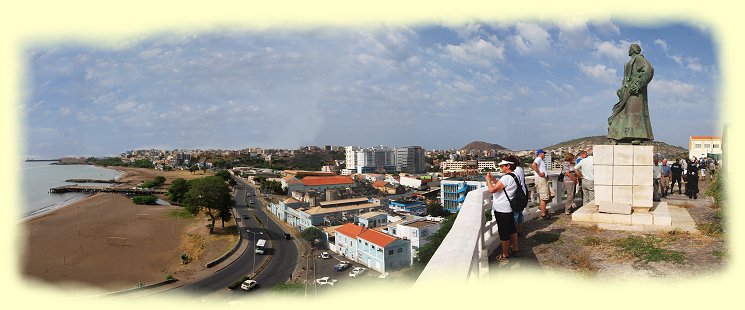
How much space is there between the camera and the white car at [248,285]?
20.2 m

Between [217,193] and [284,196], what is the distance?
81.6 feet

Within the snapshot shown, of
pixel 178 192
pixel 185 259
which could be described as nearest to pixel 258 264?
pixel 185 259

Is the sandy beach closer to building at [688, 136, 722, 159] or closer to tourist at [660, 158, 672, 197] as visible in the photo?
tourist at [660, 158, 672, 197]

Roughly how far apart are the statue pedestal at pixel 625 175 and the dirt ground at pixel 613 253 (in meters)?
0.83

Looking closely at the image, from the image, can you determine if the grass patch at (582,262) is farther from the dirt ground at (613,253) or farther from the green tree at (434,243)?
the green tree at (434,243)

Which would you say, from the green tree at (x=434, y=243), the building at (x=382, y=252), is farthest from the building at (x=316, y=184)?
the green tree at (x=434, y=243)

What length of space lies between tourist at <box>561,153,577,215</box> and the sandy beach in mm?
21000

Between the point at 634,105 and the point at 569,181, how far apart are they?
1.52 m

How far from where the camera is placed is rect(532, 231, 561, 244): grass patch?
442cm

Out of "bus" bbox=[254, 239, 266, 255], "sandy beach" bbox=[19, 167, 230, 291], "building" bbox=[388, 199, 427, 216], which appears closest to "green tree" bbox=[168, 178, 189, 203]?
"sandy beach" bbox=[19, 167, 230, 291]

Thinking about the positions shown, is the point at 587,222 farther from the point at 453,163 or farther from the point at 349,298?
the point at 453,163

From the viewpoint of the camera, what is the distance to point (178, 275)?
71.4 ft

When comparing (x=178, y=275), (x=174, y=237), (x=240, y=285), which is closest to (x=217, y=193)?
(x=174, y=237)

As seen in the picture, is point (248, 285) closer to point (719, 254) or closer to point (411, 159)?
point (719, 254)
